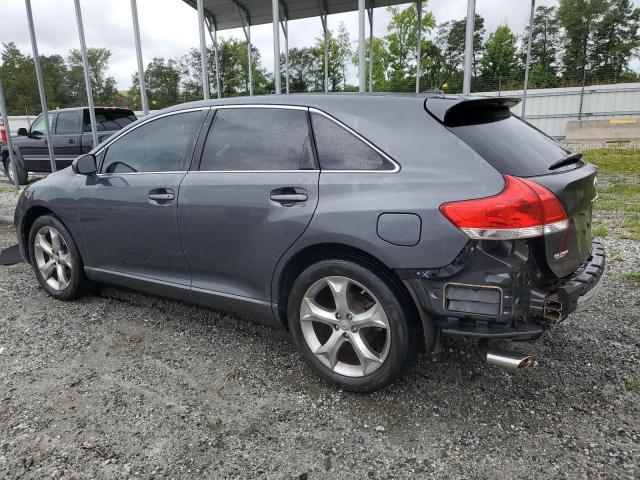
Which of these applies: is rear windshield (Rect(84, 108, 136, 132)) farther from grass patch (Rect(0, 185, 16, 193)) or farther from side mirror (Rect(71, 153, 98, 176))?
side mirror (Rect(71, 153, 98, 176))

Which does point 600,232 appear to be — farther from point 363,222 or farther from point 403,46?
point 403,46

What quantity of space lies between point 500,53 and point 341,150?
202ft

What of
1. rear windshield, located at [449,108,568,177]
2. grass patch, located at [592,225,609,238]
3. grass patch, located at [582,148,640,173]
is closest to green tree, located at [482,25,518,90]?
grass patch, located at [582,148,640,173]

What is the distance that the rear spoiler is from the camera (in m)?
2.42

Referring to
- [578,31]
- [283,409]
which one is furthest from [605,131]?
[578,31]

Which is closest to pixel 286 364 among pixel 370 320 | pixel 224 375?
pixel 224 375

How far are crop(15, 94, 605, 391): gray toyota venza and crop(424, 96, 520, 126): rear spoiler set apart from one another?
0.01 meters

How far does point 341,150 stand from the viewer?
8.48ft

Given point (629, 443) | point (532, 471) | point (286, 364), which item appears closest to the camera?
point (532, 471)

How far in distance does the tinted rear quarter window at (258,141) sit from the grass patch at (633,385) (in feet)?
7.20

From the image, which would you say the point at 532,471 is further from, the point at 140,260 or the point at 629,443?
the point at 140,260

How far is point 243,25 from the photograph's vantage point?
1309 centimetres

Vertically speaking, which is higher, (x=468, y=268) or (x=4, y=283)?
(x=468, y=268)

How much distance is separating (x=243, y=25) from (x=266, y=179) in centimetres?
1189
